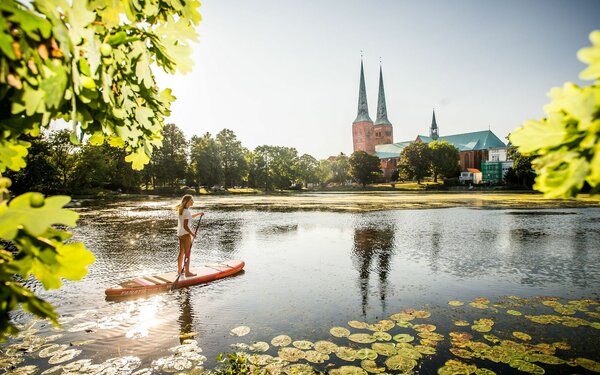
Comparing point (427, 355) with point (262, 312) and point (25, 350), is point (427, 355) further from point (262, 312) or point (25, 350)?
point (25, 350)

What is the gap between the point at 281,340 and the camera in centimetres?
600

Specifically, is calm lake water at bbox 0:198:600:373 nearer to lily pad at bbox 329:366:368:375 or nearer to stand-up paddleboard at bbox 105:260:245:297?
lily pad at bbox 329:366:368:375

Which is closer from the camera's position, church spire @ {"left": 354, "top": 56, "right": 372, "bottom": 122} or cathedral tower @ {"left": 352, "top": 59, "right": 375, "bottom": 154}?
church spire @ {"left": 354, "top": 56, "right": 372, "bottom": 122}

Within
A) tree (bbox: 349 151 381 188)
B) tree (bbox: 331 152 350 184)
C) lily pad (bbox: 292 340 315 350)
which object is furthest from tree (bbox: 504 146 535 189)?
lily pad (bbox: 292 340 315 350)

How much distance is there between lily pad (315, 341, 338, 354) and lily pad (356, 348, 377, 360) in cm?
41

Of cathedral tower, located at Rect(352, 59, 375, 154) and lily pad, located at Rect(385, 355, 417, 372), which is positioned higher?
cathedral tower, located at Rect(352, 59, 375, 154)

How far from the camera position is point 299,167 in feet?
358

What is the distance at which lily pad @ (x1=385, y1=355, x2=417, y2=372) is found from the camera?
5.04 m

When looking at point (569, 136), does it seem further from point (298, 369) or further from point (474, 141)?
point (474, 141)

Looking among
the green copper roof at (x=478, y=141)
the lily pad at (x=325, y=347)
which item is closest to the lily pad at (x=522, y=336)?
the lily pad at (x=325, y=347)

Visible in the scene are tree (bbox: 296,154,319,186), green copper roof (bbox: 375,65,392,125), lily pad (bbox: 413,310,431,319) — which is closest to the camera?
lily pad (bbox: 413,310,431,319)

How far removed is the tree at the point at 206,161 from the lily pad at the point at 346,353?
77.2m

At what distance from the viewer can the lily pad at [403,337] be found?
19.5 feet

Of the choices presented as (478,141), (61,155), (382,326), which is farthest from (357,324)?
(478,141)
